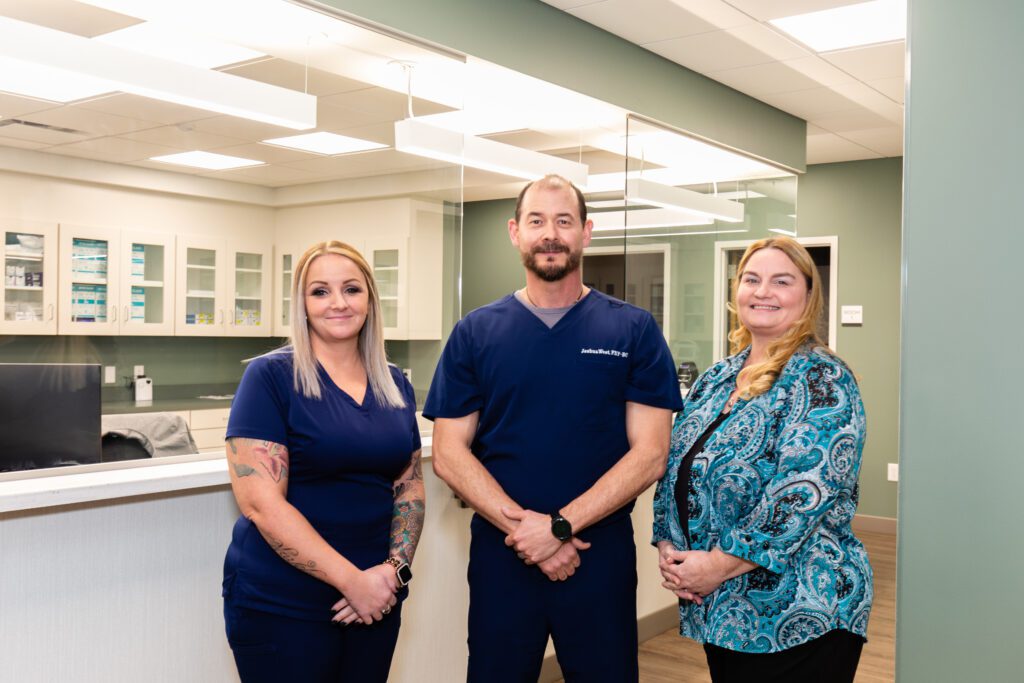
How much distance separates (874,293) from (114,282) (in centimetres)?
492

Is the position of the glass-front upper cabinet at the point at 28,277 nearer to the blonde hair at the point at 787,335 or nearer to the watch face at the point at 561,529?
the watch face at the point at 561,529

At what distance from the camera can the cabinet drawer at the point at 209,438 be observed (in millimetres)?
4746

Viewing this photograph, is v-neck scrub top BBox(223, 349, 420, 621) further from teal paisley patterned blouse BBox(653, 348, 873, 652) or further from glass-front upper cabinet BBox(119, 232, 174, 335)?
glass-front upper cabinet BBox(119, 232, 174, 335)

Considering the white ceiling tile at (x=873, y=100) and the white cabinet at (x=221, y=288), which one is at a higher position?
the white ceiling tile at (x=873, y=100)

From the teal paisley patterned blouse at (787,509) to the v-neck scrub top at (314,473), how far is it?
0.63 meters

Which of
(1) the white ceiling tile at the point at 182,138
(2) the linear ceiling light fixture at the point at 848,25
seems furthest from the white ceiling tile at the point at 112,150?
(2) the linear ceiling light fixture at the point at 848,25

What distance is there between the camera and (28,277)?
347 centimetres

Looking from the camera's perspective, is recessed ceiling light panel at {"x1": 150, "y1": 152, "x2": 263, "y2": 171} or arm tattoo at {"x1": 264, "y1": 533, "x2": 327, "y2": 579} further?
recessed ceiling light panel at {"x1": 150, "y1": 152, "x2": 263, "y2": 171}

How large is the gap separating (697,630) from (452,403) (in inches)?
27.1

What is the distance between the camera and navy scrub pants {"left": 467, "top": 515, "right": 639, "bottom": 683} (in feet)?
6.12

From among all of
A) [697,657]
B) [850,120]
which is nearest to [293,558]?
[697,657]

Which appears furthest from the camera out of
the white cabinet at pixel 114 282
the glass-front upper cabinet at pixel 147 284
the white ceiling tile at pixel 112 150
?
the glass-front upper cabinet at pixel 147 284

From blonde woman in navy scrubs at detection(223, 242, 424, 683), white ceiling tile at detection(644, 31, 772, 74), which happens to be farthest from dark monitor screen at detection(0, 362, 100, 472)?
white ceiling tile at detection(644, 31, 772, 74)

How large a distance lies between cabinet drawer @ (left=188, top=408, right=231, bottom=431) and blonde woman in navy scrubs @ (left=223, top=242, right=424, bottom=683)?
10.5 feet
